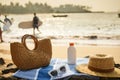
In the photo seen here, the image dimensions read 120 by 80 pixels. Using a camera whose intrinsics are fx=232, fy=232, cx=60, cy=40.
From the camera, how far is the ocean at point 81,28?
2438 millimetres

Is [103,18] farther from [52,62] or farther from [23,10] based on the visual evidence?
[52,62]

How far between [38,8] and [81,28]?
0.52 metres

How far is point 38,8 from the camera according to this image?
8.39 ft

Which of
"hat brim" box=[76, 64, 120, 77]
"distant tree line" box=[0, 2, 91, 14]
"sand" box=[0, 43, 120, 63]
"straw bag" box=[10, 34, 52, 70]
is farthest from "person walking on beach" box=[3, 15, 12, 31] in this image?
"hat brim" box=[76, 64, 120, 77]

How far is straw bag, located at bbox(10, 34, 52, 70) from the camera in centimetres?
138

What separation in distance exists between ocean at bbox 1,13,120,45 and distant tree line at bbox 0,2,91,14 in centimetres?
4

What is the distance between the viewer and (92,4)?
2475 millimetres

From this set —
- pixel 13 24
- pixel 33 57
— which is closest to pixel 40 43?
pixel 33 57

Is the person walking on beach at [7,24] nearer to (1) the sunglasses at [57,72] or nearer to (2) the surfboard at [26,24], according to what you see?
(2) the surfboard at [26,24]

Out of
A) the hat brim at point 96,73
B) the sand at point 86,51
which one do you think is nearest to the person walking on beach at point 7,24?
the sand at point 86,51

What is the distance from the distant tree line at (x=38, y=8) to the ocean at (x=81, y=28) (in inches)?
1.7

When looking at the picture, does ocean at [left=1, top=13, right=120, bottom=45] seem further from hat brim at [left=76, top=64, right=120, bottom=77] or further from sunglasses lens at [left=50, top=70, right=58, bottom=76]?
sunglasses lens at [left=50, top=70, right=58, bottom=76]

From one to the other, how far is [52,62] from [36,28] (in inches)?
40.6

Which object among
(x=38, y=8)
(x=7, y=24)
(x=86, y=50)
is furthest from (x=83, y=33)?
(x=7, y=24)
